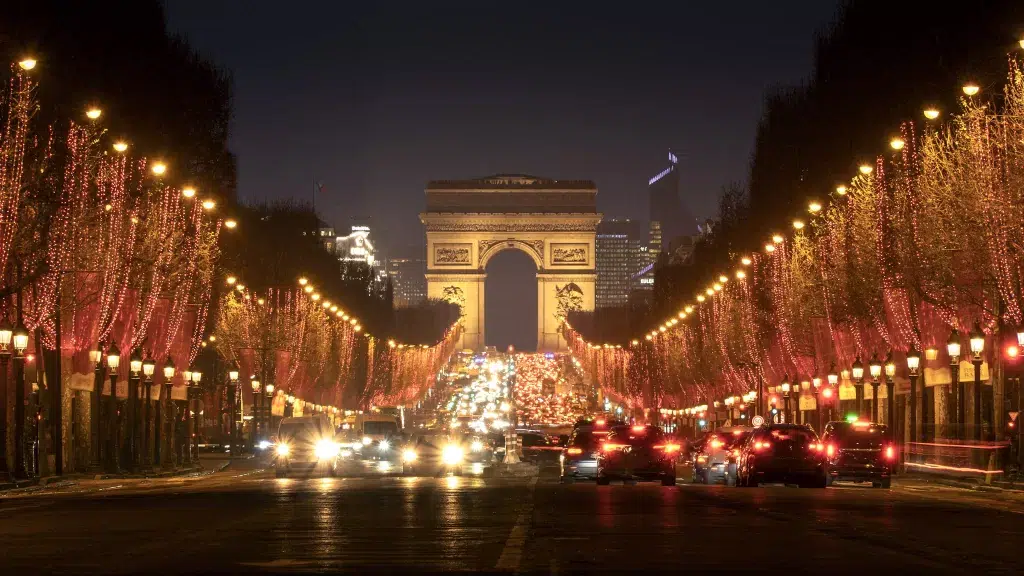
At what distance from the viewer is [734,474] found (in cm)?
4225

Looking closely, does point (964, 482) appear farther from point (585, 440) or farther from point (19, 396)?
point (19, 396)

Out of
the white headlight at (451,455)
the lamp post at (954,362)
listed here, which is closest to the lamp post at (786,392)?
the white headlight at (451,455)

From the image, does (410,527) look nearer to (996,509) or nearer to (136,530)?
(136,530)

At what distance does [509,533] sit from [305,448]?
32430mm

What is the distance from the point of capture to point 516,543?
18.2 m

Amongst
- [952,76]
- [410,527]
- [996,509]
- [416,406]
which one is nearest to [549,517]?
[410,527]

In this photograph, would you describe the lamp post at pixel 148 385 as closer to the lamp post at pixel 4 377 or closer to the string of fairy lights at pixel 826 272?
the lamp post at pixel 4 377

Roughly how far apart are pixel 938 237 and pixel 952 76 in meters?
10.8

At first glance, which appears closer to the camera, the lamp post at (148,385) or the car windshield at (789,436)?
the car windshield at (789,436)

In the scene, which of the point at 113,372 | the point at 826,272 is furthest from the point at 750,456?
the point at 826,272

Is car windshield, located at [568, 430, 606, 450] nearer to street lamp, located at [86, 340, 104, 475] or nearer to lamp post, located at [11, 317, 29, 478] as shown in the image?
lamp post, located at [11, 317, 29, 478]

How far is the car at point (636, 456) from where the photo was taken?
38.0 m

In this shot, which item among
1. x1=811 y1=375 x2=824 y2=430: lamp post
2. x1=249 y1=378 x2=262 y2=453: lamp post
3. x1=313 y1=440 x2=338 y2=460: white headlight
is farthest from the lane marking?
x1=249 y1=378 x2=262 y2=453: lamp post

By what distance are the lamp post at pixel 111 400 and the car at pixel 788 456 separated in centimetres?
1866
